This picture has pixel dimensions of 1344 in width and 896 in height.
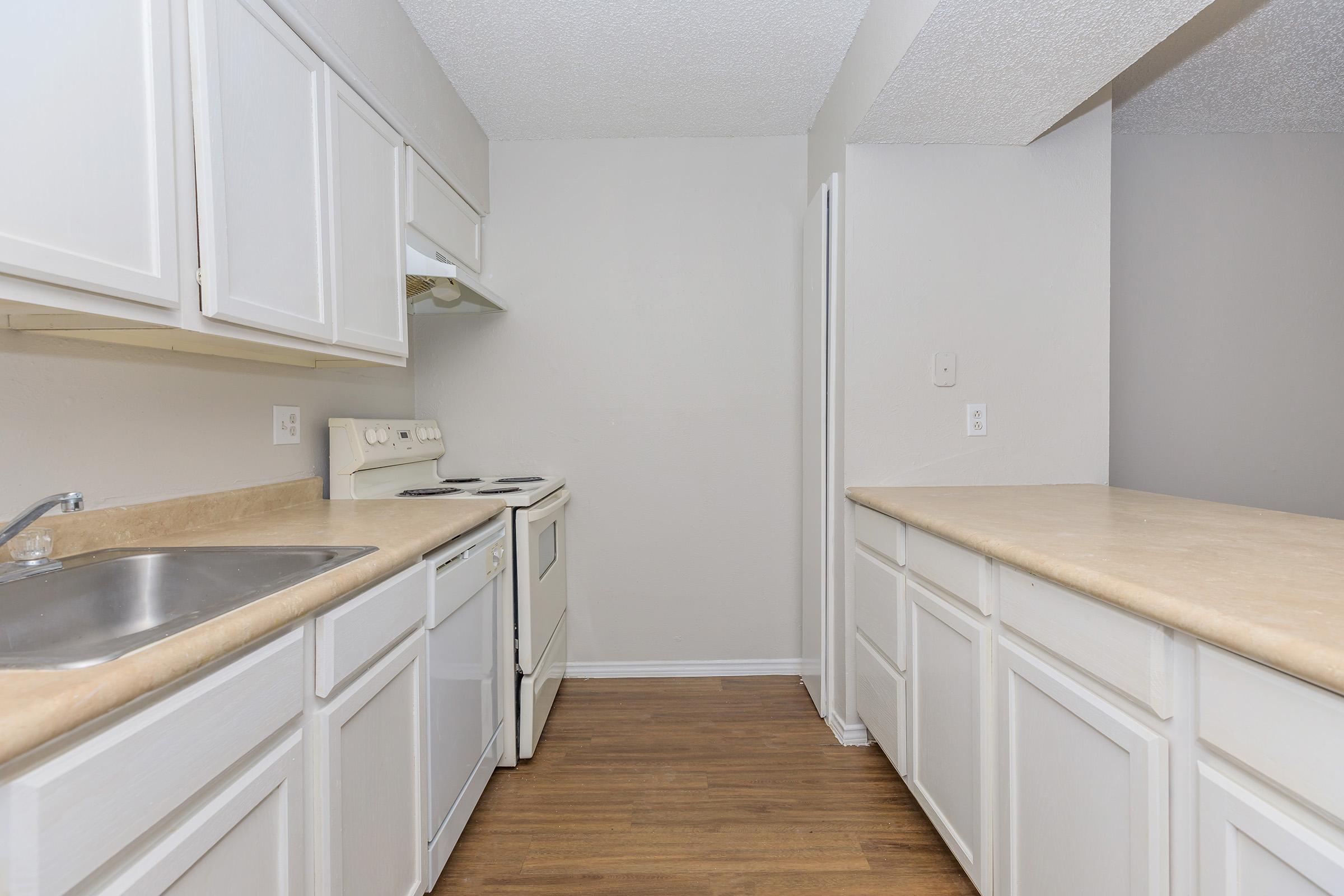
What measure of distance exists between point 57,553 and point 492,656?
110cm

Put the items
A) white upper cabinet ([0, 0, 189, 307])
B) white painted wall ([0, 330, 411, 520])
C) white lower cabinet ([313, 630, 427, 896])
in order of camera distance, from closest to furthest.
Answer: white upper cabinet ([0, 0, 189, 307]) → white lower cabinet ([313, 630, 427, 896]) → white painted wall ([0, 330, 411, 520])

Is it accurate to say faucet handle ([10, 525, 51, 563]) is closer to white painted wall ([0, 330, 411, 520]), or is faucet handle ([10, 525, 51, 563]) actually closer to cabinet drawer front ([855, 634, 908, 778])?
white painted wall ([0, 330, 411, 520])

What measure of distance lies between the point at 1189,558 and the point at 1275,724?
40 centimetres

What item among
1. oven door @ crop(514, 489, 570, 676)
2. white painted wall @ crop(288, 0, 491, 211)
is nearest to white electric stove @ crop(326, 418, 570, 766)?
oven door @ crop(514, 489, 570, 676)

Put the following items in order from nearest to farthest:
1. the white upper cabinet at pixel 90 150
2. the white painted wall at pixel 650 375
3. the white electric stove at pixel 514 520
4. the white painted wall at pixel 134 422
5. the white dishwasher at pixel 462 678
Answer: the white upper cabinet at pixel 90 150, the white painted wall at pixel 134 422, the white dishwasher at pixel 462 678, the white electric stove at pixel 514 520, the white painted wall at pixel 650 375

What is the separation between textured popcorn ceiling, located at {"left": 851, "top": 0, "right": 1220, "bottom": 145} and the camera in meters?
1.45

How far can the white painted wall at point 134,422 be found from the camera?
1.17m

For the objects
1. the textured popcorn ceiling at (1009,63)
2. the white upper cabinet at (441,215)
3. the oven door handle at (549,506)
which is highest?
the textured popcorn ceiling at (1009,63)

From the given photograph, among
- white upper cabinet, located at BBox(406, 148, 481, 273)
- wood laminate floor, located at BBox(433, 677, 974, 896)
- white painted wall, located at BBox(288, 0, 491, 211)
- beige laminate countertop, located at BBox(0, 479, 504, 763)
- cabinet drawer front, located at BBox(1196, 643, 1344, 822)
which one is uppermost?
white painted wall, located at BBox(288, 0, 491, 211)

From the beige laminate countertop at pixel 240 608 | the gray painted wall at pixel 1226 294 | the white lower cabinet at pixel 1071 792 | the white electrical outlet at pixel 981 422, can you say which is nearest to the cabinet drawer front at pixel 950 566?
the white lower cabinet at pixel 1071 792

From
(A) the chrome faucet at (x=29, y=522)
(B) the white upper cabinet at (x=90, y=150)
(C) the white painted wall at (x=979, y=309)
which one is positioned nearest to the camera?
(B) the white upper cabinet at (x=90, y=150)

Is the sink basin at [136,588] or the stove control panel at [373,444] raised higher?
the stove control panel at [373,444]

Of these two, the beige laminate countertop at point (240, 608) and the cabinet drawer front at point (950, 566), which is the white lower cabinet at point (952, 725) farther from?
the beige laminate countertop at point (240, 608)

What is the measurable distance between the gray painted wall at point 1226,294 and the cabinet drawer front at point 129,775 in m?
2.97
